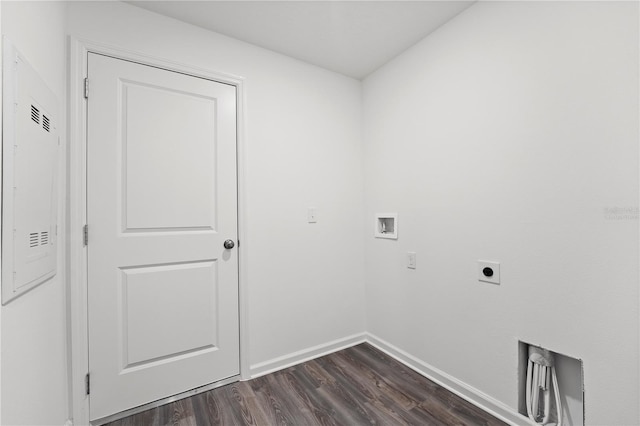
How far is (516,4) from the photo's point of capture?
5.04ft

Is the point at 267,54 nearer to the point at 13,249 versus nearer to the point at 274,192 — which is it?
the point at 274,192

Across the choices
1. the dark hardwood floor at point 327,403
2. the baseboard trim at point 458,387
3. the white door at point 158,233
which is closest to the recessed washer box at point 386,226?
the baseboard trim at point 458,387

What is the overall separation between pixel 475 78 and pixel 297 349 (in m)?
2.24

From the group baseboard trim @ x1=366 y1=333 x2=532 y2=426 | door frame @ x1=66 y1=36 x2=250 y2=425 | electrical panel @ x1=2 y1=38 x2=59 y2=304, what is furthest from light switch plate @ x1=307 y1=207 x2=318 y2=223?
electrical panel @ x1=2 y1=38 x2=59 y2=304

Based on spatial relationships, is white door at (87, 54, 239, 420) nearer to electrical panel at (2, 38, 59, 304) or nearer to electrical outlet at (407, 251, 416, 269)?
electrical panel at (2, 38, 59, 304)

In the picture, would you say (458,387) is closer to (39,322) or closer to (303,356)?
(303,356)

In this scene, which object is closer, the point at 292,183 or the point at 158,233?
the point at 158,233

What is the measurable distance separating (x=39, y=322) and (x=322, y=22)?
2149 mm

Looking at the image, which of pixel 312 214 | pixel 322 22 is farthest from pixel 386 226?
pixel 322 22

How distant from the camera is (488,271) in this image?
1.68m

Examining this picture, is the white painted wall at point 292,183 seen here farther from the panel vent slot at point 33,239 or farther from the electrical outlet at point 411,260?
the panel vent slot at point 33,239

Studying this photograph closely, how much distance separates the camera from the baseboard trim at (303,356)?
2.09 meters

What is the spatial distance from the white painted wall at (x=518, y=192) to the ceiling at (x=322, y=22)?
155 mm

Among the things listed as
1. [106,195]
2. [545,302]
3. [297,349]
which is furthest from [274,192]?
[545,302]
